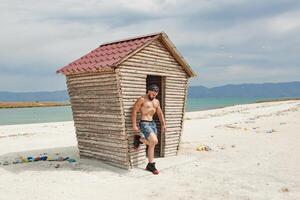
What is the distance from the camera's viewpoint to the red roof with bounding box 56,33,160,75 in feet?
35.5

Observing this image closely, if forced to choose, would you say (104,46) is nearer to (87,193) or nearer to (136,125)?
(136,125)

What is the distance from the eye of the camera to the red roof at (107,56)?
1081 centimetres

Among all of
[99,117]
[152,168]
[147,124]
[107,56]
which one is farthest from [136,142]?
[107,56]

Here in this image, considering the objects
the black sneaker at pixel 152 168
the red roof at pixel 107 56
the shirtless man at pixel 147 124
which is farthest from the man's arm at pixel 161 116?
the red roof at pixel 107 56

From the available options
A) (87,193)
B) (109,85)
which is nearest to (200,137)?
(109,85)

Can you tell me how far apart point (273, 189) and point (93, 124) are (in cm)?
585

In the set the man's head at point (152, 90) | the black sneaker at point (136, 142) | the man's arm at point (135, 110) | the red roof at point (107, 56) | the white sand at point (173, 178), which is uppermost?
the red roof at point (107, 56)

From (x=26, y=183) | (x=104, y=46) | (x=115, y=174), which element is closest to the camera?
(x=26, y=183)

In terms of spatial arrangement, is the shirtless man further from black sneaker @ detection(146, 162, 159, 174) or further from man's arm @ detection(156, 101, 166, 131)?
man's arm @ detection(156, 101, 166, 131)

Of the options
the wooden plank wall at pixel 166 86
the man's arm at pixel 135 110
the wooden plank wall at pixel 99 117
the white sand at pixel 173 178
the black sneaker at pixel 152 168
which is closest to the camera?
the white sand at pixel 173 178

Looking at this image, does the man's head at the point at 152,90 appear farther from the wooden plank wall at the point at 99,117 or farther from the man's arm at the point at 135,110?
the wooden plank wall at the point at 99,117

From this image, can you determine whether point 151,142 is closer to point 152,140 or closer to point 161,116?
point 152,140

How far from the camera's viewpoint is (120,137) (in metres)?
10.7

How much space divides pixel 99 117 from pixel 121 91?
1.38 m
